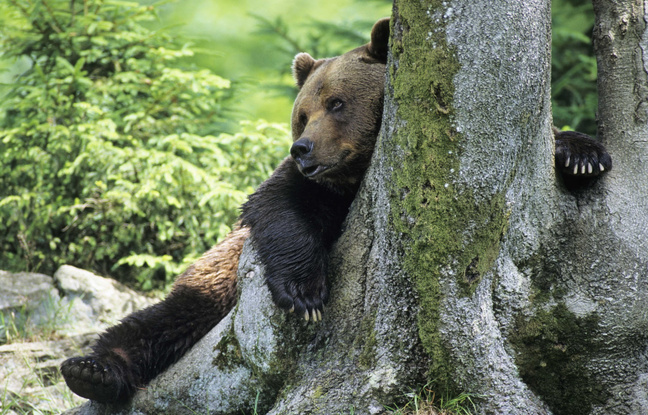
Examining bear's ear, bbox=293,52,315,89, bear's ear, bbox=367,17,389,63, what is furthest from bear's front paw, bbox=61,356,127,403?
bear's ear, bbox=367,17,389,63

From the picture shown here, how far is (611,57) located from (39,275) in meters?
5.37

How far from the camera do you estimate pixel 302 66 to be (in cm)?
430

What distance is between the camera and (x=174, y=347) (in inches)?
158

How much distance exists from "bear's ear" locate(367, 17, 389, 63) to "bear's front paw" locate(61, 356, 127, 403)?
2408 millimetres

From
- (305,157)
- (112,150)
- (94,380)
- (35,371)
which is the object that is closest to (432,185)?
(305,157)

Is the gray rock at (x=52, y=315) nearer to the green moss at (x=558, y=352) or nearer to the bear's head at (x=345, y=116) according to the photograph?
the bear's head at (x=345, y=116)

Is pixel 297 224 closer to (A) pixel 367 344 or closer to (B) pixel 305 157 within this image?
(B) pixel 305 157

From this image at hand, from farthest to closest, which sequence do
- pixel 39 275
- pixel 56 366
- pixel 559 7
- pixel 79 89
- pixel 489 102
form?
pixel 559 7, pixel 79 89, pixel 39 275, pixel 56 366, pixel 489 102

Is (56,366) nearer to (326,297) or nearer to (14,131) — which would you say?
(14,131)

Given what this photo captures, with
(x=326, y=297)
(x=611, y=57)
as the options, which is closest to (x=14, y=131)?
(x=326, y=297)

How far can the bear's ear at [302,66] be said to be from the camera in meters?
4.29

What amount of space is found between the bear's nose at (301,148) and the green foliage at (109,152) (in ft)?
9.43

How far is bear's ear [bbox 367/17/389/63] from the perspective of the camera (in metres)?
3.63

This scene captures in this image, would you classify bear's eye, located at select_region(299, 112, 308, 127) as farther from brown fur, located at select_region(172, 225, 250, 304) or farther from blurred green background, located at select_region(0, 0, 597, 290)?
blurred green background, located at select_region(0, 0, 597, 290)
